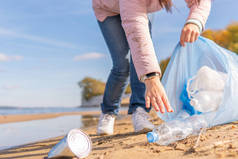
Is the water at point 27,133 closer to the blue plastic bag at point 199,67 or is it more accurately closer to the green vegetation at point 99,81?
the blue plastic bag at point 199,67

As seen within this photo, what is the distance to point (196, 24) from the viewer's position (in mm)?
1385

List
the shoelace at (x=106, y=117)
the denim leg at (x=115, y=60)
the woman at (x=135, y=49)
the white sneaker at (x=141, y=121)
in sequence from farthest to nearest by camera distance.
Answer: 1. the shoelace at (x=106, y=117)
2. the denim leg at (x=115, y=60)
3. the white sneaker at (x=141, y=121)
4. the woman at (x=135, y=49)

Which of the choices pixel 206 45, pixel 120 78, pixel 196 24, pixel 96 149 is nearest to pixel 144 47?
pixel 196 24

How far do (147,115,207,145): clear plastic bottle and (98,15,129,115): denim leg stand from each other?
68cm

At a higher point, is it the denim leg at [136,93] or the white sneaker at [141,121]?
the denim leg at [136,93]

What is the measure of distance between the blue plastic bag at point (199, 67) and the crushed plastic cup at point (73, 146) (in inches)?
39.7

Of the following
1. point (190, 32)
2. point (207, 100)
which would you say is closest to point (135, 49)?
point (190, 32)

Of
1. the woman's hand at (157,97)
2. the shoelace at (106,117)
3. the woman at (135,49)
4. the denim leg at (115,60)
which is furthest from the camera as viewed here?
the shoelace at (106,117)

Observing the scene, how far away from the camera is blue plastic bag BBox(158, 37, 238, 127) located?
1.94m

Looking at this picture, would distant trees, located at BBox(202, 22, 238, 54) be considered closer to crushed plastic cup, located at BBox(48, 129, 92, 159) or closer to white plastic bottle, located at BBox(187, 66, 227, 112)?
white plastic bottle, located at BBox(187, 66, 227, 112)

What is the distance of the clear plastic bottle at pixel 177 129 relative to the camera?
1.50 m

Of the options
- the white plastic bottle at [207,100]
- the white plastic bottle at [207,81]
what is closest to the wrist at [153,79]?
the white plastic bottle at [207,100]

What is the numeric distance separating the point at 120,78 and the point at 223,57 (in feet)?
3.07

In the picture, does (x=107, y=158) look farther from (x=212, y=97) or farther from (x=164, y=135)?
(x=212, y=97)
